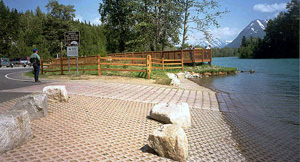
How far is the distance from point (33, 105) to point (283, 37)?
99669 millimetres

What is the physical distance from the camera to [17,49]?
57344 mm

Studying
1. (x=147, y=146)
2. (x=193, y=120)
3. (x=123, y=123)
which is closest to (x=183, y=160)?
(x=147, y=146)

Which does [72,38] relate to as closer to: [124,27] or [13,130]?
[13,130]

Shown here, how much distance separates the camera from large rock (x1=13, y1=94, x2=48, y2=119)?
181 inches

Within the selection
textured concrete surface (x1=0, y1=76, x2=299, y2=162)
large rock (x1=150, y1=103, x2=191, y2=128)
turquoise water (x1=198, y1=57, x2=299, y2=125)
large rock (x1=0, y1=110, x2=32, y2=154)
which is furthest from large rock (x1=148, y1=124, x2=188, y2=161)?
turquoise water (x1=198, y1=57, x2=299, y2=125)

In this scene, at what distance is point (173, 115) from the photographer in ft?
15.5

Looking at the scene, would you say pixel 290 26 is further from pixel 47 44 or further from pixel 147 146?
pixel 147 146

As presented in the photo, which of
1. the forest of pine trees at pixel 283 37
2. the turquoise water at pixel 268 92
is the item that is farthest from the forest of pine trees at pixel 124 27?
the forest of pine trees at pixel 283 37

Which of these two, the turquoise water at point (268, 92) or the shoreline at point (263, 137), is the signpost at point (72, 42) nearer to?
the turquoise water at point (268, 92)

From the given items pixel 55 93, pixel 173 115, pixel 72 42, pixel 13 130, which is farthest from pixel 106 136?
pixel 72 42

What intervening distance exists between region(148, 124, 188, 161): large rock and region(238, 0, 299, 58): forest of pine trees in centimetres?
8914

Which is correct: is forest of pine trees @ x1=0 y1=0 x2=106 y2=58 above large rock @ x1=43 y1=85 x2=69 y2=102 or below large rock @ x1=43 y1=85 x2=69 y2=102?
above

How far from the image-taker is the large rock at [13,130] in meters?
3.01

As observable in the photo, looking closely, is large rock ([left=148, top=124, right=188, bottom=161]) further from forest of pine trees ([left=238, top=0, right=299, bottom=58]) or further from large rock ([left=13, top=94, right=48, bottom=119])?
forest of pine trees ([left=238, top=0, right=299, bottom=58])
